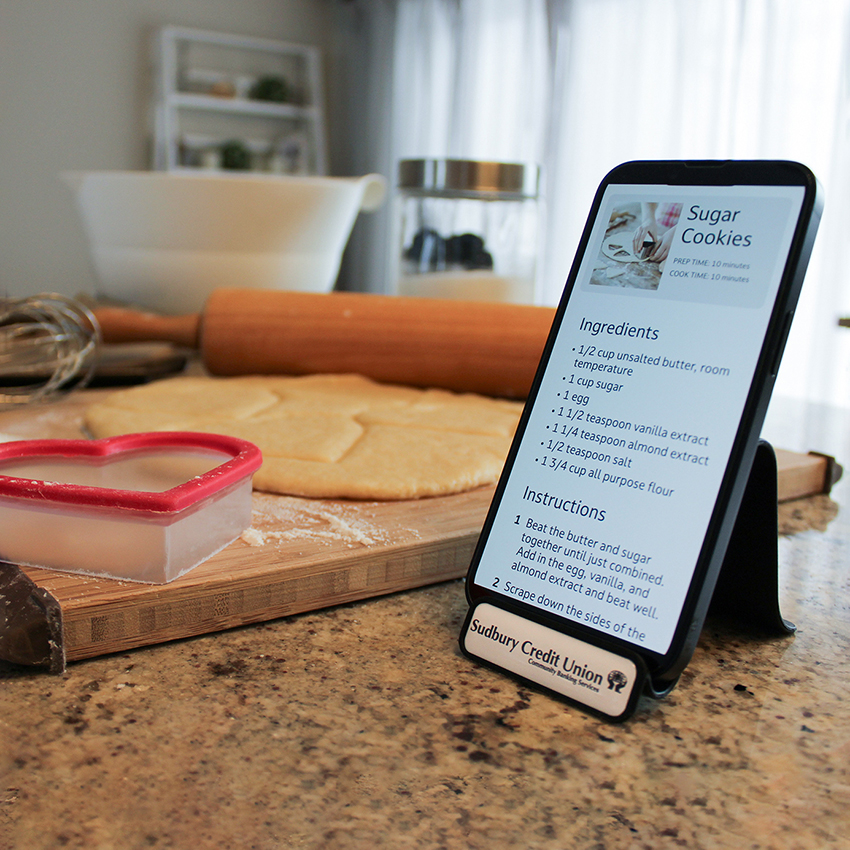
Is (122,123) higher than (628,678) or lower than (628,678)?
higher

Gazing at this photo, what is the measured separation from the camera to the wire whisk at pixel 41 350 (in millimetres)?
1069

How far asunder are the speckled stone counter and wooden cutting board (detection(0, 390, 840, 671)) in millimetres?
15

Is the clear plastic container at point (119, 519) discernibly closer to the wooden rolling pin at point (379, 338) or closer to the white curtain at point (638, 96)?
the wooden rolling pin at point (379, 338)

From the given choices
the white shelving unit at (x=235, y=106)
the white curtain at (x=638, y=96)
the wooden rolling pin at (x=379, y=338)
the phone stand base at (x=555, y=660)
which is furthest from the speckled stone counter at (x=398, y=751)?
the white shelving unit at (x=235, y=106)

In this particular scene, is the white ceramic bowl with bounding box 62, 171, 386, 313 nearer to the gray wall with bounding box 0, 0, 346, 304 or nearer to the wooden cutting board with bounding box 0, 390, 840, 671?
the wooden cutting board with bounding box 0, 390, 840, 671

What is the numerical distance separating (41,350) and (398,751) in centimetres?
94

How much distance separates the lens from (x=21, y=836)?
312 mm

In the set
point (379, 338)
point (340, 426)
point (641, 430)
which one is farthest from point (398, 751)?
point (379, 338)

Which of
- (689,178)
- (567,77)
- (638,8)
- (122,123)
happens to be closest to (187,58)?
(122,123)

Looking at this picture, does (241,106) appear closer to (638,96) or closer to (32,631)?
(638,96)

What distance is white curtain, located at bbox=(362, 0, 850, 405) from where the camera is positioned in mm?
2943

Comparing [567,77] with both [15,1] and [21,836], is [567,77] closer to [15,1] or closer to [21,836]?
[15,1]

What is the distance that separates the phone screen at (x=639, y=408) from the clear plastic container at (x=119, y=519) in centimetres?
18

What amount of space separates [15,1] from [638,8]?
11.4ft
